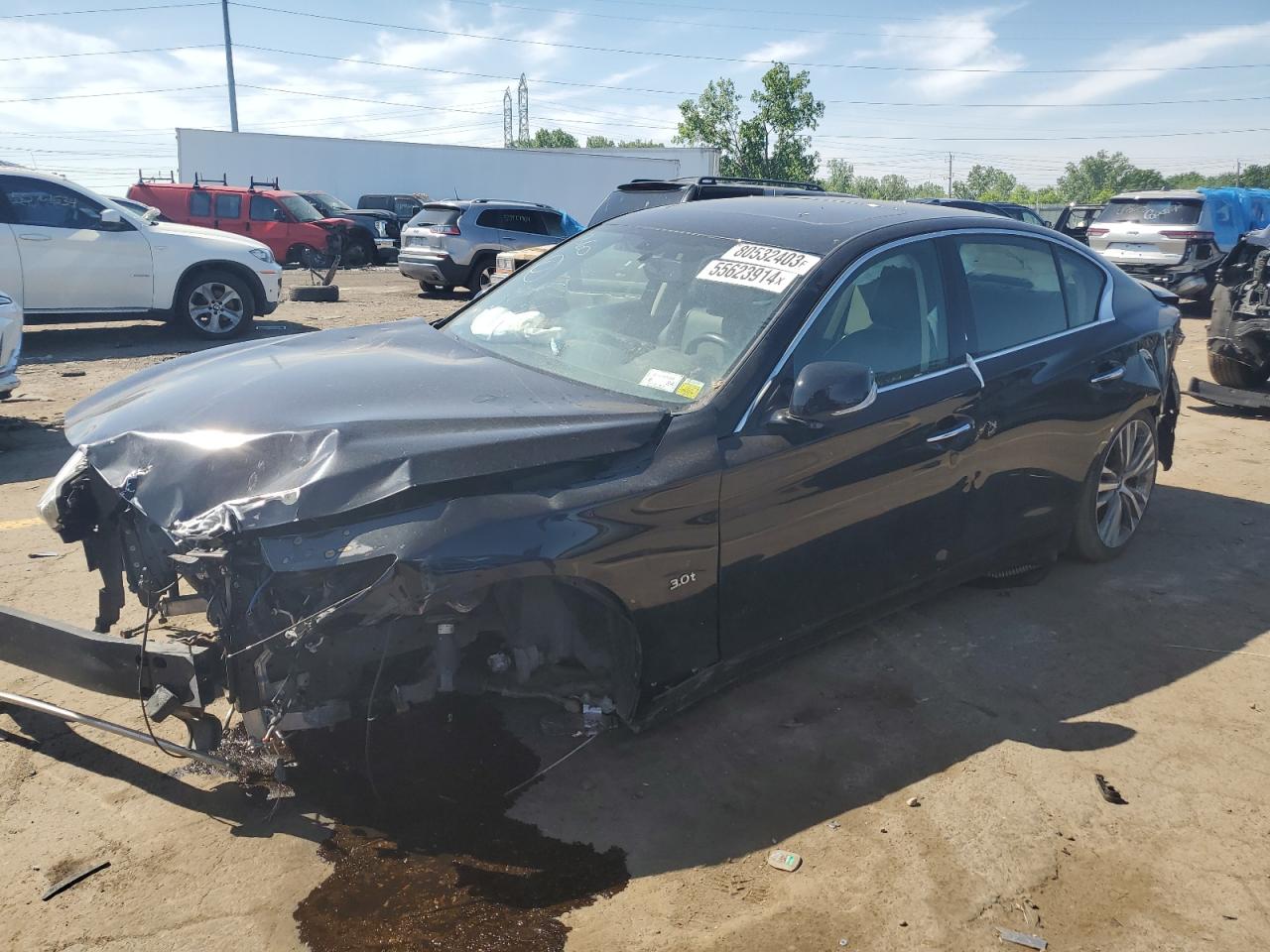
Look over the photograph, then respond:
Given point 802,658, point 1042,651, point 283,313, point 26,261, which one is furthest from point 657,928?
point 283,313

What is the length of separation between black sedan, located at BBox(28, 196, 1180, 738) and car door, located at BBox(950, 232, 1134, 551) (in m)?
0.02

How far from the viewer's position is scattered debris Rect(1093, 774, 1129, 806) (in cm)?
329

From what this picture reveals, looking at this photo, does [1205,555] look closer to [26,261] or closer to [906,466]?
[906,466]

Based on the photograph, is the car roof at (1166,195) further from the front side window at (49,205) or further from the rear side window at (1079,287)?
the front side window at (49,205)

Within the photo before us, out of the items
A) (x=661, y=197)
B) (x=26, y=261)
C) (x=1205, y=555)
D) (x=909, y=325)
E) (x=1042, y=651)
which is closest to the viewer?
(x=909, y=325)

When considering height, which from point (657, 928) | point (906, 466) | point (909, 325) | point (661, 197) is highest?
point (661, 197)

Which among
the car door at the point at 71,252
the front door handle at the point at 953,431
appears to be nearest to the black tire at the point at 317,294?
the car door at the point at 71,252

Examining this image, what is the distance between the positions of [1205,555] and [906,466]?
2.67 m

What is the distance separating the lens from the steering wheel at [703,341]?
358 cm

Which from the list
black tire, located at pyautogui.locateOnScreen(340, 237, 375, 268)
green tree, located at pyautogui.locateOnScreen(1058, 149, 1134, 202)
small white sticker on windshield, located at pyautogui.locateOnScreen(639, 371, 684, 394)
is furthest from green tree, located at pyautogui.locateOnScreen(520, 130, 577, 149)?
small white sticker on windshield, located at pyautogui.locateOnScreen(639, 371, 684, 394)

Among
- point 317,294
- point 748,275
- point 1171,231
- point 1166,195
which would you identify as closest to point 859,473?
point 748,275

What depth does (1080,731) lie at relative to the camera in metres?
3.70

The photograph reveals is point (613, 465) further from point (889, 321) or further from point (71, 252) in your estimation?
point (71, 252)

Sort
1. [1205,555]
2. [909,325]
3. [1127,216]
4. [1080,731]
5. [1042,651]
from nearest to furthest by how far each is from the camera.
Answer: [1080,731], [909,325], [1042,651], [1205,555], [1127,216]
